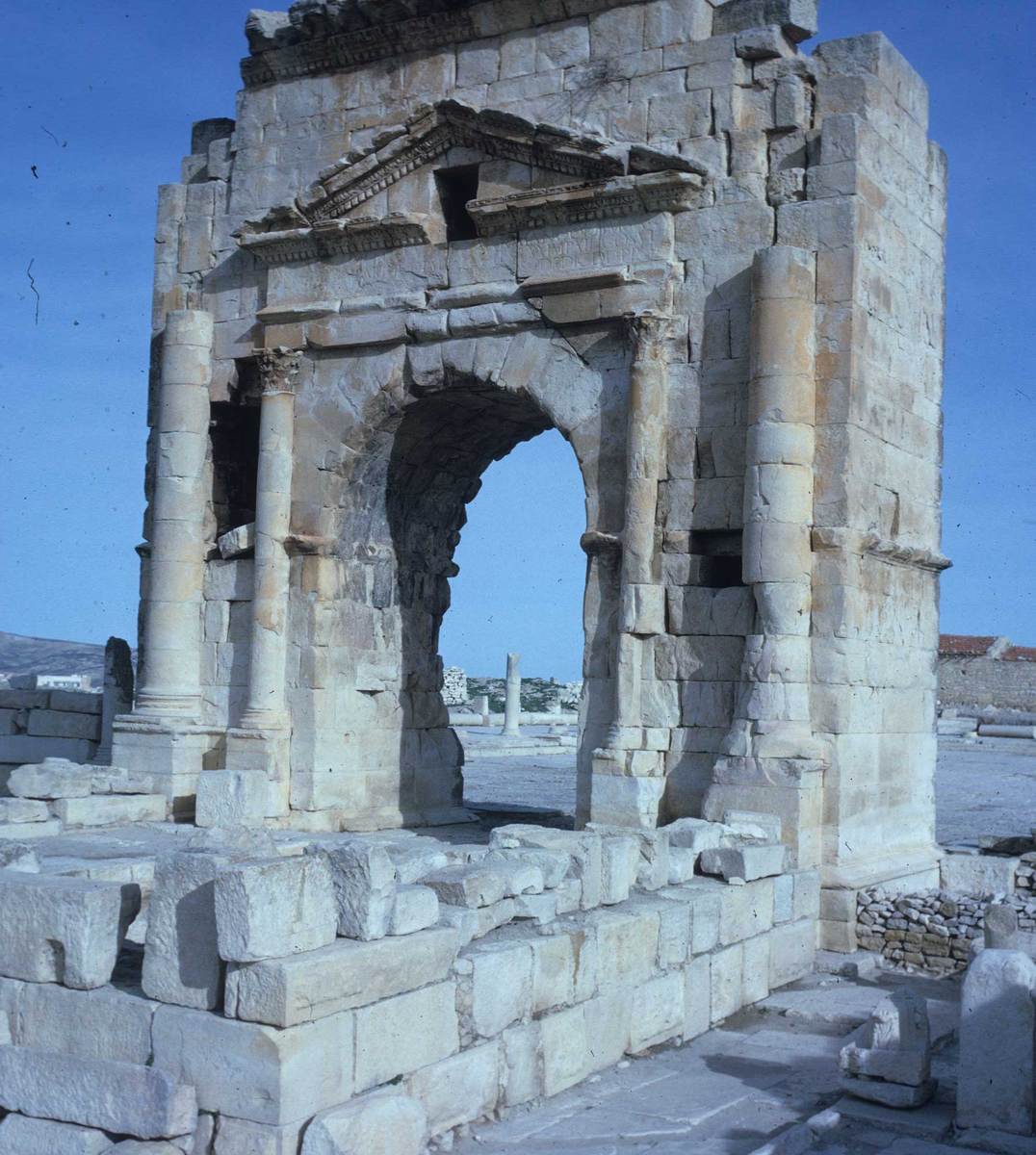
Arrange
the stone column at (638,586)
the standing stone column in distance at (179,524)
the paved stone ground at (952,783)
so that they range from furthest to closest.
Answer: the paved stone ground at (952,783)
the standing stone column in distance at (179,524)
the stone column at (638,586)

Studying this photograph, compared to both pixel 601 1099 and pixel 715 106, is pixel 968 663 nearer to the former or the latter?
pixel 715 106

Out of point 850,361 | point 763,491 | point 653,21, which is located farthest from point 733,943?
point 653,21

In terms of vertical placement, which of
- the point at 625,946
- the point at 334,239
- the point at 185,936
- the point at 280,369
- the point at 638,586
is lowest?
the point at 625,946

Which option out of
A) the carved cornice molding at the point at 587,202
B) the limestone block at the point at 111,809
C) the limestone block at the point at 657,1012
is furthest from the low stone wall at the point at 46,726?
the limestone block at the point at 657,1012

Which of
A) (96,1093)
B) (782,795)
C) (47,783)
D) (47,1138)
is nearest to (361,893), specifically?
(96,1093)

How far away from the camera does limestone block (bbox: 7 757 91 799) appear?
11.5 meters

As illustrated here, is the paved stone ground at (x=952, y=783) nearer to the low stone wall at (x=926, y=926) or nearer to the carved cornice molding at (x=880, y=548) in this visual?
the carved cornice molding at (x=880, y=548)

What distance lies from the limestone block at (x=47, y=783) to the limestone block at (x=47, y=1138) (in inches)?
219

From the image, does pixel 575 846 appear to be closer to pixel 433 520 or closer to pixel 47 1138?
pixel 47 1138

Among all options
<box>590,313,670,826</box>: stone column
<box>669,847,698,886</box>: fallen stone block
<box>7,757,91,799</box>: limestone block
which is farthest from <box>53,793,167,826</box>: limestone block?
<box>669,847,698,886</box>: fallen stone block

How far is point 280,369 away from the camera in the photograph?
13.0 metres

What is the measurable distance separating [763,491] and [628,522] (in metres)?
1.11

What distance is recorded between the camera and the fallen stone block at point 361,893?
6172 millimetres

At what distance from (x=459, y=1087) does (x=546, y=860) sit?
159 centimetres
